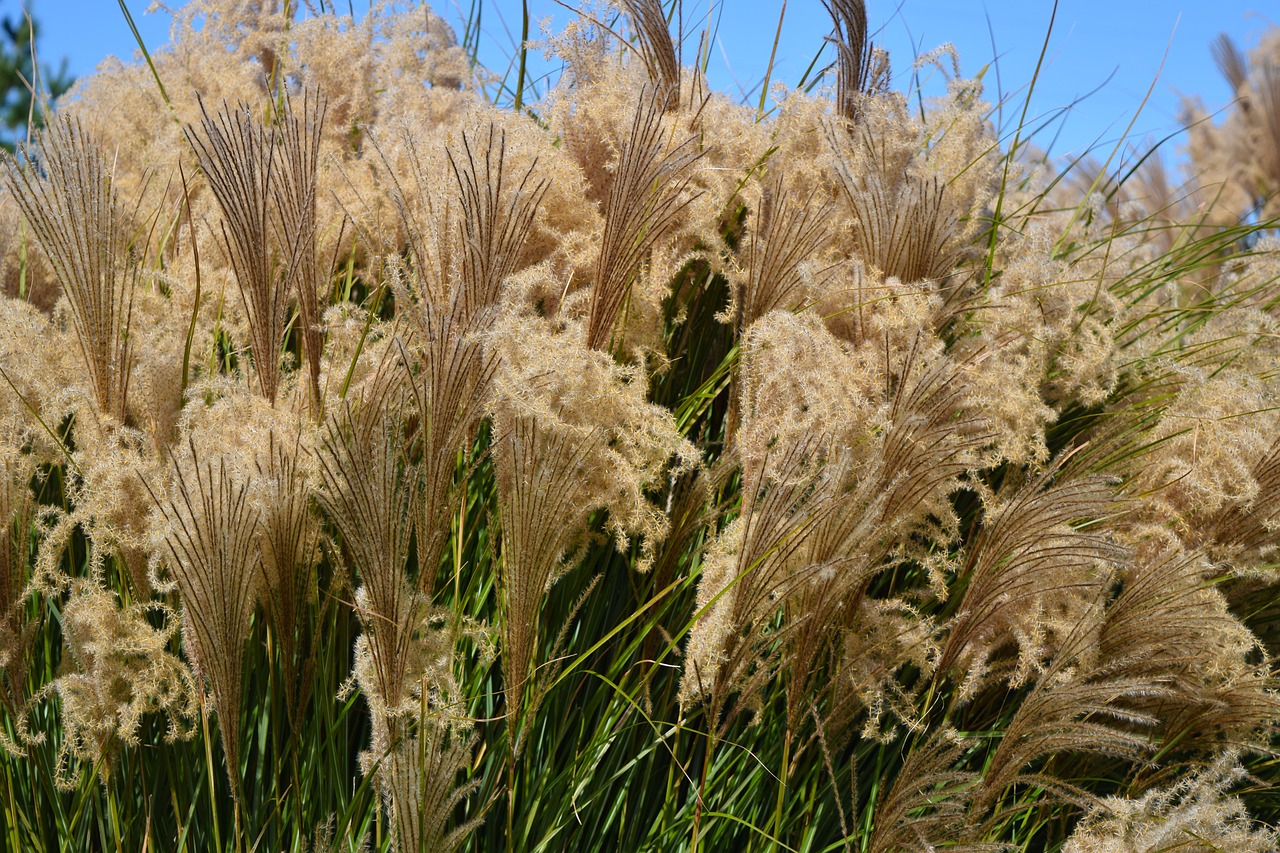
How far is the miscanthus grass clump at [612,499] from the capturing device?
1325mm

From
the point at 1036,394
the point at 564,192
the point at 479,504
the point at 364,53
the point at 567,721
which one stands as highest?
the point at 364,53

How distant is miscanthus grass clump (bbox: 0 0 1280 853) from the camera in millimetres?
1325

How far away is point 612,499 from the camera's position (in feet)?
4.73

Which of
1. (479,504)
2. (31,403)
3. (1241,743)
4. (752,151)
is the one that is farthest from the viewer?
(752,151)

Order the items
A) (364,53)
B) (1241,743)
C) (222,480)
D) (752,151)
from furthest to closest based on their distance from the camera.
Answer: (364,53) < (752,151) < (1241,743) < (222,480)

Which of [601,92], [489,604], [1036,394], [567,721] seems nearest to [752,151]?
[601,92]

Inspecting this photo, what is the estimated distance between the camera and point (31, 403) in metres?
1.62

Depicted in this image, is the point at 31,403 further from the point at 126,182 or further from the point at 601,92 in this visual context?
the point at 601,92

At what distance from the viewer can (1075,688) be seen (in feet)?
4.70

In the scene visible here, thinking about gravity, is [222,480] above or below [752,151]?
below

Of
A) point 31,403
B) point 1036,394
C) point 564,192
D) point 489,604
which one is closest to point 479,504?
point 489,604

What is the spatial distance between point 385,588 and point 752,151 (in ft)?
4.12

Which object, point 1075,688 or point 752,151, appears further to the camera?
point 752,151

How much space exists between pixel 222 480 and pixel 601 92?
42.3 inches
